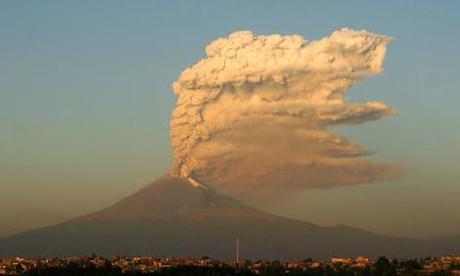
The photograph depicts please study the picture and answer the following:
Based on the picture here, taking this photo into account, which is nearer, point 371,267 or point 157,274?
point 157,274

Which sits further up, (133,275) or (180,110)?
(180,110)

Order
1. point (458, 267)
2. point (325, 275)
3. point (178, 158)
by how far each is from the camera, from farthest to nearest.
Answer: point (178, 158) < point (458, 267) < point (325, 275)

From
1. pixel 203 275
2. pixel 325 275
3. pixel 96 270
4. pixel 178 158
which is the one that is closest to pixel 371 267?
pixel 325 275

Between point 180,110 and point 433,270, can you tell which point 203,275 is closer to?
point 433,270

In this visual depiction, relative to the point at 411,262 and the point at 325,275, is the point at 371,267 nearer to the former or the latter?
the point at 411,262

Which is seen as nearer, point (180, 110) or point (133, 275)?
point (133, 275)

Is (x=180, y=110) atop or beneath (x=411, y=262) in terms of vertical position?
atop

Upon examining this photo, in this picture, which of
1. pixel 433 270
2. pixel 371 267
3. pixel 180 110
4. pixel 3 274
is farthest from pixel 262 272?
pixel 180 110

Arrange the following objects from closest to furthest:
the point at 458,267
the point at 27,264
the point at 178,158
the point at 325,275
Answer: the point at 325,275 < the point at 458,267 < the point at 27,264 < the point at 178,158

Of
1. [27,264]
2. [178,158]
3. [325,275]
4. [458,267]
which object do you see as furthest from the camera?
[178,158]
